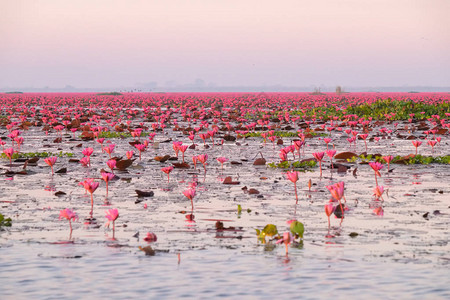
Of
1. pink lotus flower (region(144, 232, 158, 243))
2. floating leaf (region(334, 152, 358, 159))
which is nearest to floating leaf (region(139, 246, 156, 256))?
pink lotus flower (region(144, 232, 158, 243))

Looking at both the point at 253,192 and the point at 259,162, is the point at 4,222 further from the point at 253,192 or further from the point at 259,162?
the point at 259,162

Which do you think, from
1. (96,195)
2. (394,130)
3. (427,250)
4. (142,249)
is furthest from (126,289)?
(394,130)

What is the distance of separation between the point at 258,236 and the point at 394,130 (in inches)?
764

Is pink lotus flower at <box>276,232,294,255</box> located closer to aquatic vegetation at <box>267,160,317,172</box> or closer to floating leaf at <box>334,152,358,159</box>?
aquatic vegetation at <box>267,160,317,172</box>

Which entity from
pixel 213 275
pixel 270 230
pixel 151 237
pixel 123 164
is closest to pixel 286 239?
pixel 270 230

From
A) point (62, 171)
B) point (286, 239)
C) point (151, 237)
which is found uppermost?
point (286, 239)

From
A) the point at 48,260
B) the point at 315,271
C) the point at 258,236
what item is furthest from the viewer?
the point at 258,236

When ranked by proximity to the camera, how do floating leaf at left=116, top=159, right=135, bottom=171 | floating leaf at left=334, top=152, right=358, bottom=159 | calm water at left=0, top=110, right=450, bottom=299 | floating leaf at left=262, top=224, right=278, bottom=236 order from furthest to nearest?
floating leaf at left=334, top=152, right=358, bottom=159, floating leaf at left=116, top=159, right=135, bottom=171, floating leaf at left=262, top=224, right=278, bottom=236, calm water at left=0, top=110, right=450, bottom=299

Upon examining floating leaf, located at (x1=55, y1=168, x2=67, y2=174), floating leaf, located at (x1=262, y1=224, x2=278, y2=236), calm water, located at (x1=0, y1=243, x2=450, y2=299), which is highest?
floating leaf, located at (x1=262, y1=224, x2=278, y2=236)

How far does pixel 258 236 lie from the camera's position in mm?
7395

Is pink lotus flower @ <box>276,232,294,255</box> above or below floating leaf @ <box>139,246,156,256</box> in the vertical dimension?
above

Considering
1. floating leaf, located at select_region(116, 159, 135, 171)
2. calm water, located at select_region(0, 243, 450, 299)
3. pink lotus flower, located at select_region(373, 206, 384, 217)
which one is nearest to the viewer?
calm water, located at select_region(0, 243, 450, 299)

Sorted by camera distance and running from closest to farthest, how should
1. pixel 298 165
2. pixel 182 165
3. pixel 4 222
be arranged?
1. pixel 4 222
2. pixel 182 165
3. pixel 298 165

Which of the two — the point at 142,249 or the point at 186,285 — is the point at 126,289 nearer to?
the point at 186,285
